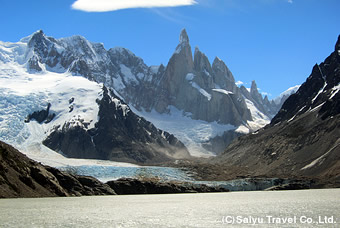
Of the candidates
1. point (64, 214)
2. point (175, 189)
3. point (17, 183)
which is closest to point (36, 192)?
point (17, 183)

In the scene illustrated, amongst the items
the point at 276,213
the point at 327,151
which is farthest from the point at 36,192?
Result: the point at 327,151

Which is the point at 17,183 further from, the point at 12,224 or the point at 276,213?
the point at 276,213

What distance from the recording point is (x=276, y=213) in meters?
55.2

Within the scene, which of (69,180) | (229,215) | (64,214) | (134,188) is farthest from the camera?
(134,188)

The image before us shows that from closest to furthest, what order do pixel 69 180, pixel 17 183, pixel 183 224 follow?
pixel 183 224 → pixel 17 183 → pixel 69 180

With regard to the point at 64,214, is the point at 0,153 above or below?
above

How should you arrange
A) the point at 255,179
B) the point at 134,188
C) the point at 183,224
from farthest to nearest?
the point at 255,179, the point at 134,188, the point at 183,224

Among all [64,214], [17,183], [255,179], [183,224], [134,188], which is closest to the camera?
[183,224]

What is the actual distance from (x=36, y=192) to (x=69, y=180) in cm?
2479

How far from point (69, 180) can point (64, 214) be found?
182 feet

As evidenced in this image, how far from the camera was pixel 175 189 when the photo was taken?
147m

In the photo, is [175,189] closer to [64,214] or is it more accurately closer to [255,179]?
[255,179]

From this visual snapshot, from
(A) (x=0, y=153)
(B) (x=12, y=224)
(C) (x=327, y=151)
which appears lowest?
(B) (x=12, y=224)

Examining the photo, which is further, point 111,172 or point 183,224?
point 111,172
